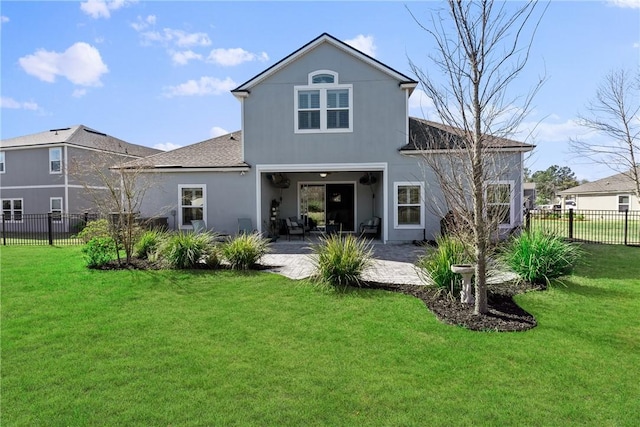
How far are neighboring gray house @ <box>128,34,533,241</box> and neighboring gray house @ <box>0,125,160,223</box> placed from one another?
11643 mm

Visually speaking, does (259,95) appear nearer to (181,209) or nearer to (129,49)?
(129,49)

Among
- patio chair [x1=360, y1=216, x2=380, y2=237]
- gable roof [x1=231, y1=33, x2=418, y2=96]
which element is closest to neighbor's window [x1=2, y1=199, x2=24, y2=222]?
gable roof [x1=231, y1=33, x2=418, y2=96]

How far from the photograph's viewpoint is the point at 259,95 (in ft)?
45.5

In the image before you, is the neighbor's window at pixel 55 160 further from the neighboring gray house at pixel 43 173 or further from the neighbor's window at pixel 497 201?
the neighbor's window at pixel 497 201

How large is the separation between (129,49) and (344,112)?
7.31 meters

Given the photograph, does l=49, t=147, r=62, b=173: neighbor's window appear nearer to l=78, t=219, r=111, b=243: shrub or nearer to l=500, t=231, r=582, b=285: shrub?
l=78, t=219, r=111, b=243: shrub

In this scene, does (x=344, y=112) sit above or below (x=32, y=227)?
above

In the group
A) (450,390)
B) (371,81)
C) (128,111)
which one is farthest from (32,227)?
(450,390)

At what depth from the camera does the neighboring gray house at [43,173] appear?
945 inches

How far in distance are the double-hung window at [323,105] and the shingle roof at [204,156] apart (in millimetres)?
2929

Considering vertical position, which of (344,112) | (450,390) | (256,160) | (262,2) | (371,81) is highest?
(262,2)

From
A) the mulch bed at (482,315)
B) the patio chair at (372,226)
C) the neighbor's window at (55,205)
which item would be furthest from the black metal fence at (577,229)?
the neighbor's window at (55,205)

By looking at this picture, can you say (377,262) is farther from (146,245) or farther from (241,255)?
(146,245)

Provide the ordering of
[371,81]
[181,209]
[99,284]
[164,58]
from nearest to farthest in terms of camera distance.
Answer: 1. [99,284]
2. [164,58]
3. [371,81]
4. [181,209]
